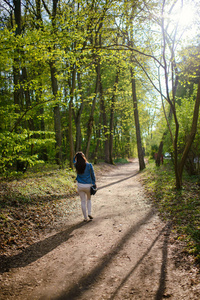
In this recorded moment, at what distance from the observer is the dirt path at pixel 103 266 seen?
10.0ft

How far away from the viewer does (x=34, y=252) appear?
4.48 m

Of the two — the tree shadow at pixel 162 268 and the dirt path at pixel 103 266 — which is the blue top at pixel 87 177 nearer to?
the dirt path at pixel 103 266

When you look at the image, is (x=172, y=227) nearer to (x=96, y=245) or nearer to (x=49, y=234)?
(x=96, y=245)

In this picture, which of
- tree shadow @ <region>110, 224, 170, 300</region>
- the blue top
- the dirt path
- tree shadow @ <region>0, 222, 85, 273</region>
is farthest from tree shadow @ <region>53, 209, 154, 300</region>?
the blue top

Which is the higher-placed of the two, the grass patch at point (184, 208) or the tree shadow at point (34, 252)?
the grass patch at point (184, 208)

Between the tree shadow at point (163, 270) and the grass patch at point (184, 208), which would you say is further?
the grass patch at point (184, 208)

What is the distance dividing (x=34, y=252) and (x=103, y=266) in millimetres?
1711

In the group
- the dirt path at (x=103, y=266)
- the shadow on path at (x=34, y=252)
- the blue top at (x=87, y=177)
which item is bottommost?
the shadow on path at (x=34, y=252)

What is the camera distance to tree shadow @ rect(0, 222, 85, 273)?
13.0 ft

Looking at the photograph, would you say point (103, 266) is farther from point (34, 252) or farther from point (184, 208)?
point (184, 208)

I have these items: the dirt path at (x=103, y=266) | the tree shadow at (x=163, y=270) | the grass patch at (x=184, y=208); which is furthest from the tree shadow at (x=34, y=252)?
the grass patch at (x=184, y=208)

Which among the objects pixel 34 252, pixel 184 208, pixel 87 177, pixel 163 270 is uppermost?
pixel 87 177

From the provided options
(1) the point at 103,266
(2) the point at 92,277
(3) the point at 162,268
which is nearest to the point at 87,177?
(1) the point at 103,266

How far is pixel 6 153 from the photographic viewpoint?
6.95m
